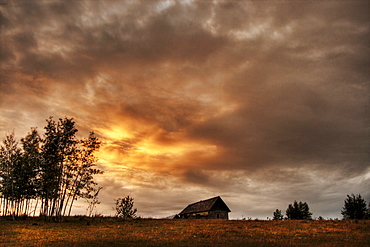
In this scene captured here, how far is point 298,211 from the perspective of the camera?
359ft

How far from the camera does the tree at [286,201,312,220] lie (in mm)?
107750

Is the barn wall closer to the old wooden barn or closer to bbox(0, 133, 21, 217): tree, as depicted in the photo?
the old wooden barn

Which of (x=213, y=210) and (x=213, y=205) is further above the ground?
(x=213, y=205)

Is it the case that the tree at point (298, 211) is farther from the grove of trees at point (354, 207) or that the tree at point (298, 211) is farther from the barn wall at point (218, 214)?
the barn wall at point (218, 214)

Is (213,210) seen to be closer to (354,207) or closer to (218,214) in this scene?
(218,214)

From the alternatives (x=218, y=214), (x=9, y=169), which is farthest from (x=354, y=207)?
(x=9, y=169)

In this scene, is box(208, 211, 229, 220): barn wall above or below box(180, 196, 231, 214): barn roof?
below

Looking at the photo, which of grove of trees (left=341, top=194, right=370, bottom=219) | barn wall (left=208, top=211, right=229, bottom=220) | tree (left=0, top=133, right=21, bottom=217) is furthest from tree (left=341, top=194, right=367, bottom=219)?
tree (left=0, top=133, right=21, bottom=217)

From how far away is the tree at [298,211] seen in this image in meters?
108

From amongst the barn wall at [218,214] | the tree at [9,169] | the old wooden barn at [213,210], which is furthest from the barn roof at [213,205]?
the tree at [9,169]

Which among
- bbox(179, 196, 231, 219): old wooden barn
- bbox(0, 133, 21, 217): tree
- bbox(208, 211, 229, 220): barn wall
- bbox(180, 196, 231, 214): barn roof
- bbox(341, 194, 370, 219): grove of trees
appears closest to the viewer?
bbox(0, 133, 21, 217): tree

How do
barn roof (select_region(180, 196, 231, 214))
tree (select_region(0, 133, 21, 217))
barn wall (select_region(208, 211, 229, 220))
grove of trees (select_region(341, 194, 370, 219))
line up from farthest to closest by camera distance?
grove of trees (select_region(341, 194, 370, 219)), barn roof (select_region(180, 196, 231, 214)), barn wall (select_region(208, 211, 229, 220)), tree (select_region(0, 133, 21, 217))

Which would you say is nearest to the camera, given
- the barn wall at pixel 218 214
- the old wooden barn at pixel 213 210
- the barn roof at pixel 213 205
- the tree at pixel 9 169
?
the tree at pixel 9 169

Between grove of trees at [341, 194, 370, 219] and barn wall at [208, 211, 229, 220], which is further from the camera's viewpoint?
grove of trees at [341, 194, 370, 219]
